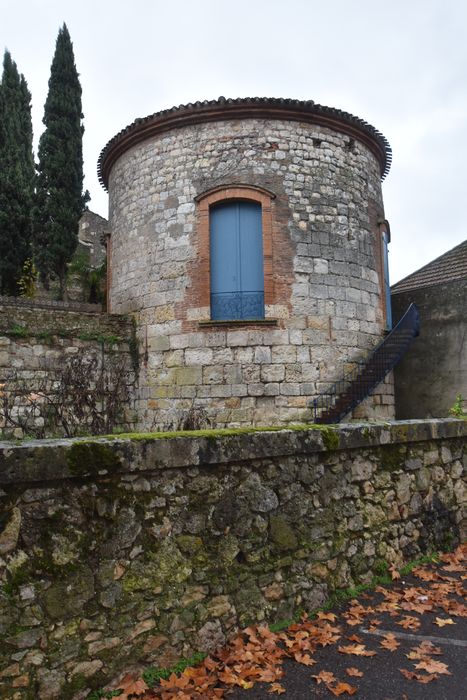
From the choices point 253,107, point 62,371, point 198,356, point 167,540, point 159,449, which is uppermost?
point 253,107

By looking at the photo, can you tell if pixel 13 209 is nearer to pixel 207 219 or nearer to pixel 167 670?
pixel 207 219

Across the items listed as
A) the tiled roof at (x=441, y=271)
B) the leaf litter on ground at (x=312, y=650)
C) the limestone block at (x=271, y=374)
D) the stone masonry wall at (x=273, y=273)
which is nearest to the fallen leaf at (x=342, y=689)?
the leaf litter on ground at (x=312, y=650)

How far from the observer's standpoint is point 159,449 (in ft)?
11.0

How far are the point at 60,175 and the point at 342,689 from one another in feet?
54.0

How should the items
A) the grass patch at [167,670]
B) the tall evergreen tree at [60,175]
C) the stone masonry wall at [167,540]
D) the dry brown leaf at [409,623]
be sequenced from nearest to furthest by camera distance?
the stone masonry wall at [167,540]
the grass patch at [167,670]
the dry brown leaf at [409,623]
the tall evergreen tree at [60,175]

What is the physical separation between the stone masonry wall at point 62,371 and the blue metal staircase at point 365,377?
3.62 metres

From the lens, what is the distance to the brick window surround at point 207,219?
9727 mm

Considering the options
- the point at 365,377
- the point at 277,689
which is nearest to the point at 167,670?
the point at 277,689

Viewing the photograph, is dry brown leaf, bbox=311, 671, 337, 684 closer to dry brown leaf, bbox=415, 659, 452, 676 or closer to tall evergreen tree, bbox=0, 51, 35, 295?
A: dry brown leaf, bbox=415, 659, 452, 676

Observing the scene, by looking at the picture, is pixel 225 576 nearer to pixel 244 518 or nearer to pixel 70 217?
pixel 244 518

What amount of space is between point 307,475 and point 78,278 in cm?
1507

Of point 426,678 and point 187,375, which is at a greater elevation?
point 187,375

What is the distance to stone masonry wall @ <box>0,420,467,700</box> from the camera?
2850 millimetres

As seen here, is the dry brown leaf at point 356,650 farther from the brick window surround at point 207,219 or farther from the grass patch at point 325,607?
the brick window surround at point 207,219
